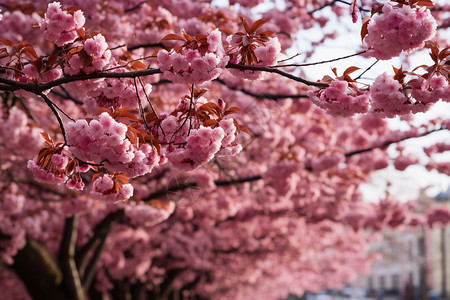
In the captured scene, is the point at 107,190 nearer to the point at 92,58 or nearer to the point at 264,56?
the point at 92,58

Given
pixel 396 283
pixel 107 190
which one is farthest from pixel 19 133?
pixel 396 283

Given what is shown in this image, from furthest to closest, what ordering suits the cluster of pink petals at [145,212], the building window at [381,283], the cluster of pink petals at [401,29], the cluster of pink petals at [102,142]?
the building window at [381,283], the cluster of pink petals at [145,212], the cluster of pink petals at [102,142], the cluster of pink petals at [401,29]

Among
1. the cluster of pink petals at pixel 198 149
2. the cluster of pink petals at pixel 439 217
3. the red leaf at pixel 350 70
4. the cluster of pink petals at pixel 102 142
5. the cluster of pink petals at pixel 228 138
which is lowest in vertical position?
the cluster of pink petals at pixel 102 142

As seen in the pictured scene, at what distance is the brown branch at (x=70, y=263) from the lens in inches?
319

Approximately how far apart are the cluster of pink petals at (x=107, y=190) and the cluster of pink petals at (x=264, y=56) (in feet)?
3.49

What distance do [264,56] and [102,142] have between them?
1.01m

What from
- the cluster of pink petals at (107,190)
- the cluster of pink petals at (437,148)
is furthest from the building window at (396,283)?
the cluster of pink petals at (107,190)

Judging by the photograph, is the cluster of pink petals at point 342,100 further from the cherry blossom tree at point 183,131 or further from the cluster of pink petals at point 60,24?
the cluster of pink petals at point 60,24

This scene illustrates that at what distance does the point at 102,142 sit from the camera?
257cm

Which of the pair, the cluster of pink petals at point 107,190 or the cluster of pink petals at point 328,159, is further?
the cluster of pink petals at point 328,159

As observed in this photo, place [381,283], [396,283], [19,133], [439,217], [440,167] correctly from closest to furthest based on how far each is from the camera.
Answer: [19,133] → [440,167] → [439,217] → [396,283] → [381,283]

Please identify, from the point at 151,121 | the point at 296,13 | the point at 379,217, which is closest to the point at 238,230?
the point at 379,217

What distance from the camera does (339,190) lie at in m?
9.81

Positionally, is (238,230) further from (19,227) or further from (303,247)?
(19,227)
